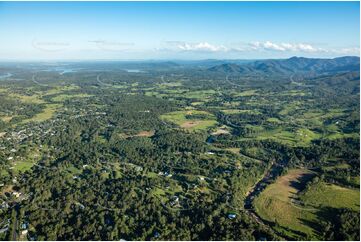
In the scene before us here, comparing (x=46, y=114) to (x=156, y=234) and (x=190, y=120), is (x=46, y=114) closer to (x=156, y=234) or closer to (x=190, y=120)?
(x=190, y=120)

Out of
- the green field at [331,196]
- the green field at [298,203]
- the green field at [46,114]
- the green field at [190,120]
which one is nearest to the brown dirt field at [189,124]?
the green field at [190,120]

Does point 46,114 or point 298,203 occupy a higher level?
point 46,114

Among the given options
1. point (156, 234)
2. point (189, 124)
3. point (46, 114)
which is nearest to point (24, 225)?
point (156, 234)

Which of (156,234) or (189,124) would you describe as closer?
(156,234)

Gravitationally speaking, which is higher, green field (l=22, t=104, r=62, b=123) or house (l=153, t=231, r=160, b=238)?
green field (l=22, t=104, r=62, b=123)

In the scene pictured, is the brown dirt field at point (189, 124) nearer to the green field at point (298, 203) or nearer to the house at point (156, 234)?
the green field at point (298, 203)

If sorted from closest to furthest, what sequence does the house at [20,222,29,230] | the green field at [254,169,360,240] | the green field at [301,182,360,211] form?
the house at [20,222,29,230] < the green field at [254,169,360,240] < the green field at [301,182,360,211]

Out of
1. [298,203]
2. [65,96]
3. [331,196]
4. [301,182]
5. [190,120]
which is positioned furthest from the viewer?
[65,96]

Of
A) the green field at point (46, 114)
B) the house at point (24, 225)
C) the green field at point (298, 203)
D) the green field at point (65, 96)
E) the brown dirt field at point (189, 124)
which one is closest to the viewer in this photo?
the house at point (24, 225)

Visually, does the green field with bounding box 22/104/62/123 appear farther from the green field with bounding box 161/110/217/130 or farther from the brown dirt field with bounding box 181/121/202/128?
the brown dirt field with bounding box 181/121/202/128

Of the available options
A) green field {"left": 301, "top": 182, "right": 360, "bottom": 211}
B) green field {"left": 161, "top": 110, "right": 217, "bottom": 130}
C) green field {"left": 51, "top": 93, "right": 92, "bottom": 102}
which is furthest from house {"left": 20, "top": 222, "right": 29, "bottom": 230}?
green field {"left": 51, "top": 93, "right": 92, "bottom": 102}

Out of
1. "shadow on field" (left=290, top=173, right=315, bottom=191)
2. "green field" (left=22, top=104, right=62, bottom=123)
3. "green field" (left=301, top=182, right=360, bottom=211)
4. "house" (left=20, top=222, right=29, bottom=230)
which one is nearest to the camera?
"house" (left=20, top=222, right=29, bottom=230)

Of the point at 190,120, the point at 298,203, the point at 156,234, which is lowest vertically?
the point at 298,203
